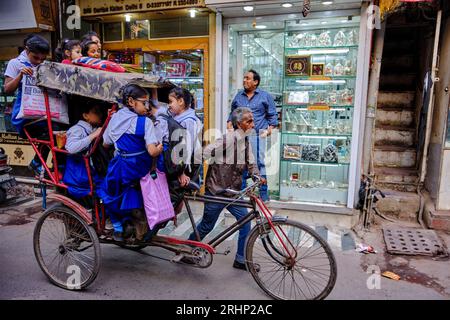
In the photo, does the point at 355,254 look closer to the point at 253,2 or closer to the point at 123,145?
the point at 123,145

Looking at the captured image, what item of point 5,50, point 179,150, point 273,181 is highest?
point 5,50

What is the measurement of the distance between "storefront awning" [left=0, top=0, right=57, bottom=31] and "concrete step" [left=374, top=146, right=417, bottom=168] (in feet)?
20.4

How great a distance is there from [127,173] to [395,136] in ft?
17.1

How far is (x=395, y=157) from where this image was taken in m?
6.39

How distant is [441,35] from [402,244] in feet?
10.7

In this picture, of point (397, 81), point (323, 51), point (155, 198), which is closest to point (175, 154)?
Result: point (155, 198)

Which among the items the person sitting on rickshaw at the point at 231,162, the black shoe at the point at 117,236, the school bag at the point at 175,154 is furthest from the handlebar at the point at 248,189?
the black shoe at the point at 117,236

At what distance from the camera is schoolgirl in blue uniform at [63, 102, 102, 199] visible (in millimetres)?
3416

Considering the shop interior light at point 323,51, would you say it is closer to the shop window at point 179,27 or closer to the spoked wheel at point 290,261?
the shop window at point 179,27

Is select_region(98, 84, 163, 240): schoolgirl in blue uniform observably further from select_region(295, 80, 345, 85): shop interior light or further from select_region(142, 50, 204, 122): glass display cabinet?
select_region(295, 80, 345, 85): shop interior light

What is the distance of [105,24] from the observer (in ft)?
21.7

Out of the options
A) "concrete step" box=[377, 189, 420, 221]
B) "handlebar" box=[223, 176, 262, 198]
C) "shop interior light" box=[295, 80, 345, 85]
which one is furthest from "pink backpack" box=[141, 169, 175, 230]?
"concrete step" box=[377, 189, 420, 221]
